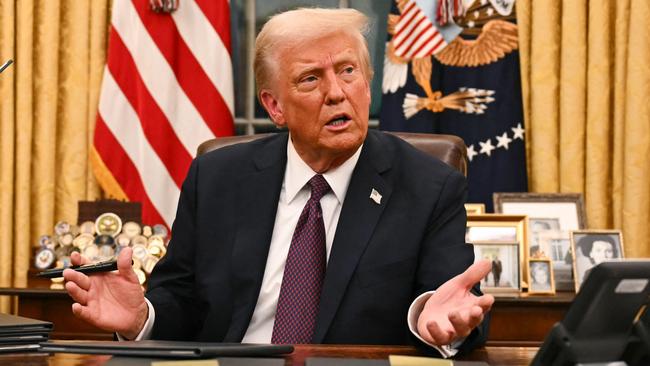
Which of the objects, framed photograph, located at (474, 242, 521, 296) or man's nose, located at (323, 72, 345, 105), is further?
framed photograph, located at (474, 242, 521, 296)

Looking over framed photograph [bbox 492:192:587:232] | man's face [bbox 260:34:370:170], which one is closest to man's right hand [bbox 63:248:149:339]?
man's face [bbox 260:34:370:170]

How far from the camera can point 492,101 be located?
407 cm

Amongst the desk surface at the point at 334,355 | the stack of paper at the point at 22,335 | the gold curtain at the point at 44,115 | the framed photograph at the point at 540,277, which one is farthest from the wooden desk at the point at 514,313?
the stack of paper at the point at 22,335

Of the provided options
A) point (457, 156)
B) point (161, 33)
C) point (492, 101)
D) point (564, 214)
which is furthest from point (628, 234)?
point (161, 33)

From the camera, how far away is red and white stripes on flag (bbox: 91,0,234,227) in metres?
4.21

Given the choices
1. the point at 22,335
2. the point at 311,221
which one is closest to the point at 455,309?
the point at 311,221

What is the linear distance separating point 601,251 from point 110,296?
7.33ft

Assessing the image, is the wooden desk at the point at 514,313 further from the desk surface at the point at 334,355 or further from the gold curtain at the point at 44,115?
the desk surface at the point at 334,355

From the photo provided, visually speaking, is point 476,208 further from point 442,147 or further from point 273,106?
point 273,106

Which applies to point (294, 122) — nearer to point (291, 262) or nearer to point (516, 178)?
point (291, 262)

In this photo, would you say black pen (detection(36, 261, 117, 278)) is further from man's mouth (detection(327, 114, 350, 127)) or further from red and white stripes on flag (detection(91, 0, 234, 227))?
red and white stripes on flag (detection(91, 0, 234, 227))

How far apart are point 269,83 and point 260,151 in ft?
0.65

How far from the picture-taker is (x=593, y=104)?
3938 mm

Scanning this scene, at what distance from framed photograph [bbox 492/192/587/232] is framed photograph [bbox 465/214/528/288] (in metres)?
0.15
